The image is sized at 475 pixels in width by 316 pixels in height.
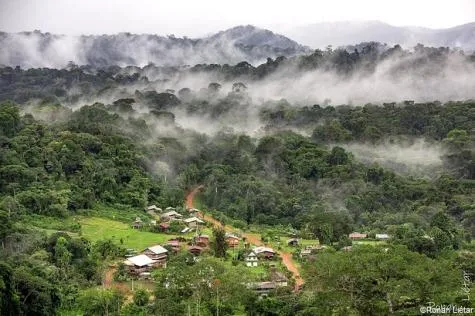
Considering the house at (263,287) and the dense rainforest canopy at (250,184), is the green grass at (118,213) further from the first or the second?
the house at (263,287)

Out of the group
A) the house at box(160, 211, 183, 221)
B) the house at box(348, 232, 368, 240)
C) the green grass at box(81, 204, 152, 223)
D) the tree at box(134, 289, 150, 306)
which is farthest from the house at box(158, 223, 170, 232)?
the tree at box(134, 289, 150, 306)

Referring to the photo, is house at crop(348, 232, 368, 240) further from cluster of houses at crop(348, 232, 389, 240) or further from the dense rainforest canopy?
the dense rainforest canopy

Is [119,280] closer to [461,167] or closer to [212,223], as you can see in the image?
[212,223]

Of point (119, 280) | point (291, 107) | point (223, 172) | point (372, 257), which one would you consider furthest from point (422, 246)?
point (291, 107)

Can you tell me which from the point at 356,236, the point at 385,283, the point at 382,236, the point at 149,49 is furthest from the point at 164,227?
the point at 149,49

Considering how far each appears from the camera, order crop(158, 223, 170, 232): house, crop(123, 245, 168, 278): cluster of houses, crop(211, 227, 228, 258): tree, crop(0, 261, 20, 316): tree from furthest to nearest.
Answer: crop(158, 223, 170, 232): house, crop(211, 227, 228, 258): tree, crop(123, 245, 168, 278): cluster of houses, crop(0, 261, 20, 316): tree

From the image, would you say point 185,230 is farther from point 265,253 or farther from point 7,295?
point 7,295
